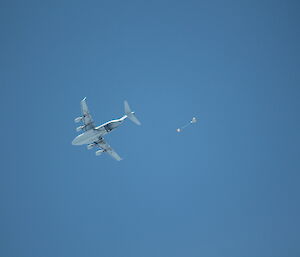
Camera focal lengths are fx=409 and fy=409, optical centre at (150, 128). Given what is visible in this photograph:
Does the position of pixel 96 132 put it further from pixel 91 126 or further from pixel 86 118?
pixel 86 118

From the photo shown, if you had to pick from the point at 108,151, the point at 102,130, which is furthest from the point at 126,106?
the point at 108,151

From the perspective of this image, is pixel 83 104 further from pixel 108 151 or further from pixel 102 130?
pixel 108 151

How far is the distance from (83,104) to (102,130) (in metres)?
7.58

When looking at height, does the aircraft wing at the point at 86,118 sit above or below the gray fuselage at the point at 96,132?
above

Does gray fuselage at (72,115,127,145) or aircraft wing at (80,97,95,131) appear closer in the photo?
gray fuselage at (72,115,127,145)

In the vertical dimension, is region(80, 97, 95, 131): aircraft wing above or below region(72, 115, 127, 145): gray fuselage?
above

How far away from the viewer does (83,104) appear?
316ft

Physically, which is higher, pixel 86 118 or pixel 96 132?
pixel 86 118

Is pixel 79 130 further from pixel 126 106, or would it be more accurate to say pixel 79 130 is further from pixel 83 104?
pixel 126 106

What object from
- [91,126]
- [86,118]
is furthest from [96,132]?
[86,118]

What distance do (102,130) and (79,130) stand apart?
17.7 ft

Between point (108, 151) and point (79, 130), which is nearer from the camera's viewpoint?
point (79, 130)

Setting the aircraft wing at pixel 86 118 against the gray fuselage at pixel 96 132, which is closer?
the gray fuselage at pixel 96 132

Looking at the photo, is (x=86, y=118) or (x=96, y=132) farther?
(x=96, y=132)
